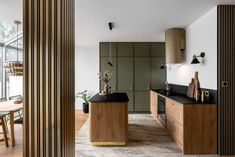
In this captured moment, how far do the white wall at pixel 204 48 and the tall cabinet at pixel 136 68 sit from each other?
1.88m

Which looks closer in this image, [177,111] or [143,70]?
[177,111]

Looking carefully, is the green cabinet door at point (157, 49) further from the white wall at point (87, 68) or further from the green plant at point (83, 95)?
the green plant at point (83, 95)

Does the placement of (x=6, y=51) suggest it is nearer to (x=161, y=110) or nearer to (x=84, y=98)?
(x=84, y=98)

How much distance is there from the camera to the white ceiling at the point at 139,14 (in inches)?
123

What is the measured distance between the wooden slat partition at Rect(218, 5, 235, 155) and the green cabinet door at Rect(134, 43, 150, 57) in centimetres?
354

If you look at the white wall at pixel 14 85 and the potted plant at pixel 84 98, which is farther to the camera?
the potted plant at pixel 84 98

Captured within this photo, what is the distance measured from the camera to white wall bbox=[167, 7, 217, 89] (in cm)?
342

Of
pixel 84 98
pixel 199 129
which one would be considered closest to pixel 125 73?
pixel 84 98

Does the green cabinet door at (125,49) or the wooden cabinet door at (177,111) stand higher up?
the green cabinet door at (125,49)

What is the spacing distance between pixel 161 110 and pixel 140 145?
1.52 meters

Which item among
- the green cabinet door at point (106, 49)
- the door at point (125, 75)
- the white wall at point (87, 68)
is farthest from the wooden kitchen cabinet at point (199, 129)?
the white wall at point (87, 68)

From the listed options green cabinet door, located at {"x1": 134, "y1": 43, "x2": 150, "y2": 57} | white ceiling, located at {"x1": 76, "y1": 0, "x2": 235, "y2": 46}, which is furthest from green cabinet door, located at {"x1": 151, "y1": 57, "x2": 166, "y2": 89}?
white ceiling, located at {"x1": 76, "y1": 0, "x2": 235, "y2": 46}

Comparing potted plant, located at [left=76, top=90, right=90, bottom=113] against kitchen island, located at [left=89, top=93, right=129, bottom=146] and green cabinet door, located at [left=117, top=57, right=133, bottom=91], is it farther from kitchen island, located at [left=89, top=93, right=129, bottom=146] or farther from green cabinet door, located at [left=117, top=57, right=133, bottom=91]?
kitchen island, located at [left=89, top=93, right=129, bottom=146]

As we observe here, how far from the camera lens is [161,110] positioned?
5012mm
